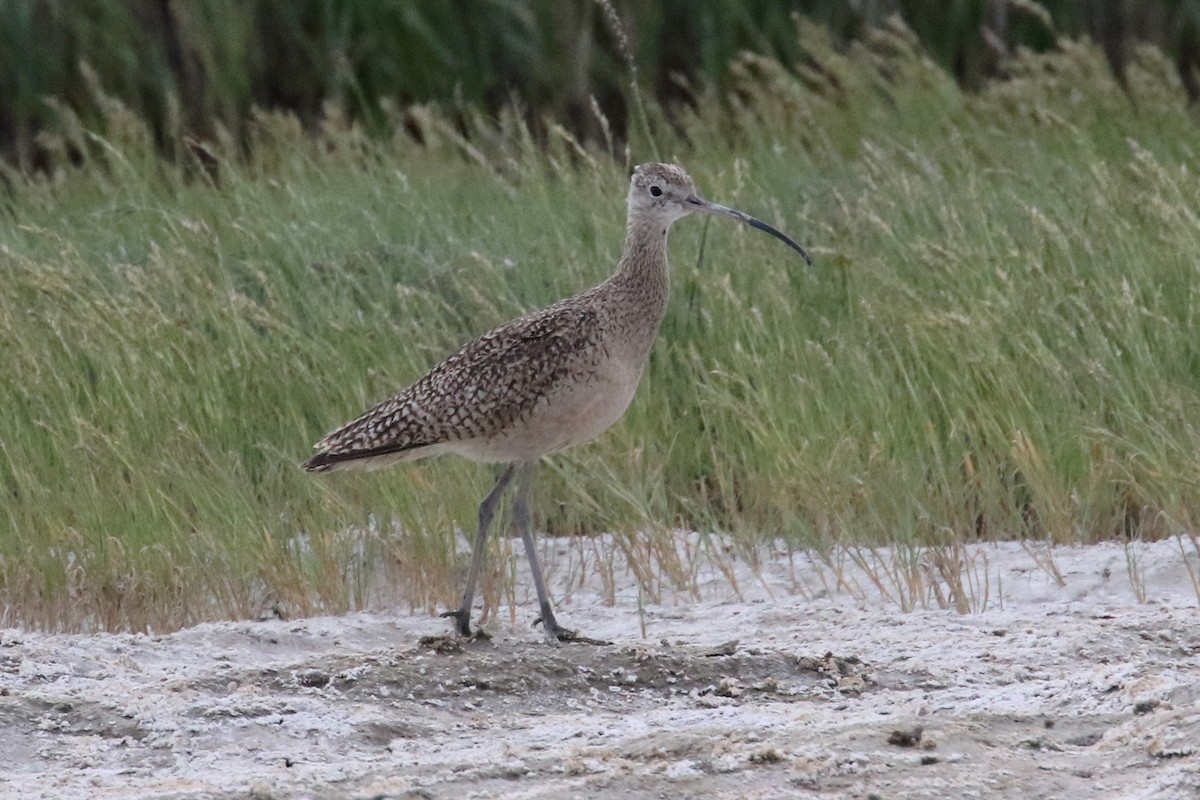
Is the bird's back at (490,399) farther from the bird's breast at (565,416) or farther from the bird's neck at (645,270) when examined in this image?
the bird's neck at (645,270)

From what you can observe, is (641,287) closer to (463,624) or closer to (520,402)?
(520,402)

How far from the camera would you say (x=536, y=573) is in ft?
20.2

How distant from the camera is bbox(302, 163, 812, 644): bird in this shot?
605 centimetres

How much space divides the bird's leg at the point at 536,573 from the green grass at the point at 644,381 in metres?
0.29

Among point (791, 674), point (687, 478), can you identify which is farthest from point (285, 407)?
point (791, 674)

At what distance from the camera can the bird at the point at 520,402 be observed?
605cm

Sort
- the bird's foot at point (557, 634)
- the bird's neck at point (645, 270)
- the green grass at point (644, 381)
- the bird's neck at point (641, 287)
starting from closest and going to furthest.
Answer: the bird's foot at point (557, 634) < the bird's neck at point (641, 287) < the bird's neck at point (645, 270) < the green grass at point (644, 381)

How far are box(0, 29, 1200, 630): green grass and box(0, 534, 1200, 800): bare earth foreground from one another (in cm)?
32

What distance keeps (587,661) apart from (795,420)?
1.73m

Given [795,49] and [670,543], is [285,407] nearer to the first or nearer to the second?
[670,543]

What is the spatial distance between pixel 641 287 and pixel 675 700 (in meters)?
1.64

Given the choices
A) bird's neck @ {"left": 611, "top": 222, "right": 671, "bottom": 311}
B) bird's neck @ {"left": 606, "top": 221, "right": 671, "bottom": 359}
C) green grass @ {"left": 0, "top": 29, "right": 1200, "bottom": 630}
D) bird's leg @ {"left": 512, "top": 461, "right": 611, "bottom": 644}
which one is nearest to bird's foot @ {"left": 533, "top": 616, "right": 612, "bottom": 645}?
bird's leg @ {"left": 512, "top": 461, "right": 611, "bottom": 644}

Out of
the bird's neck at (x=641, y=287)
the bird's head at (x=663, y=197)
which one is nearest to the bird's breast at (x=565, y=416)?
the bird's neck at (x=641, y=287)

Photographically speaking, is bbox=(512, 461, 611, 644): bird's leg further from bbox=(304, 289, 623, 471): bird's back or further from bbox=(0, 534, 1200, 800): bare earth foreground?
bbox=(304, 289, 623, 471): bird's back
